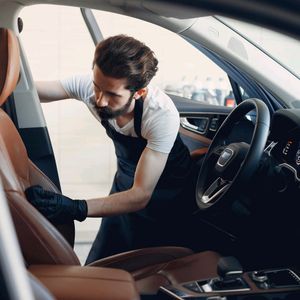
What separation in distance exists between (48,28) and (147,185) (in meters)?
2.87

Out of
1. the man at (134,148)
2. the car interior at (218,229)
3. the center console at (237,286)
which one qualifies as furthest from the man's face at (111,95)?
the center console at (237,286)

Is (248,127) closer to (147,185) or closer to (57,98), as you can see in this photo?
(147,185)

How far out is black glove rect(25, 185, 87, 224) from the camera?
1.65 metres

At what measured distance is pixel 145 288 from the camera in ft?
5.26

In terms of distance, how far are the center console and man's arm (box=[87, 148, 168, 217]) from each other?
369 mm

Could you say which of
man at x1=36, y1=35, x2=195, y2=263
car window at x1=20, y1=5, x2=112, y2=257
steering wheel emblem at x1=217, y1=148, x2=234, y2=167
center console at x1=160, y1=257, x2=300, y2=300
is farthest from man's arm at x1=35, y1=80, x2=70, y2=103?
car window at x1=20, y1=5, x2=112, y2=257

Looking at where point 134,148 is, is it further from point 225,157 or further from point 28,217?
point 28,217

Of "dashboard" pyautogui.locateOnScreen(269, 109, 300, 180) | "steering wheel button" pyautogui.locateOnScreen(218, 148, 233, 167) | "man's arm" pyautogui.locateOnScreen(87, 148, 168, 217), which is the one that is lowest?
"man's arm" pyautogui.locateOnScreen(87, 148, 168, 217)

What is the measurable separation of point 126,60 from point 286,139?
1.87ft

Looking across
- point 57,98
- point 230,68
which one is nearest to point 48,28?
point 57,98

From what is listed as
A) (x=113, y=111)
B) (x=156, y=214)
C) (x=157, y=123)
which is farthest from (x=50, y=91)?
(x=156, y=214)

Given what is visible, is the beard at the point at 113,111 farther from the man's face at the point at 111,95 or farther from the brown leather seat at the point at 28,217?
the brown leather seat at the point at 28,217

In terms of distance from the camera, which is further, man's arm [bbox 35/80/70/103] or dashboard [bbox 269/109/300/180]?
man's arm [bbox 35/80/70/103]

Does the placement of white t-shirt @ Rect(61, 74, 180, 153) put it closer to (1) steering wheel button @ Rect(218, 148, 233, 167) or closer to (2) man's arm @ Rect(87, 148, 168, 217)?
(2) man's arm @ Rect(87, 148, 168, 217)
